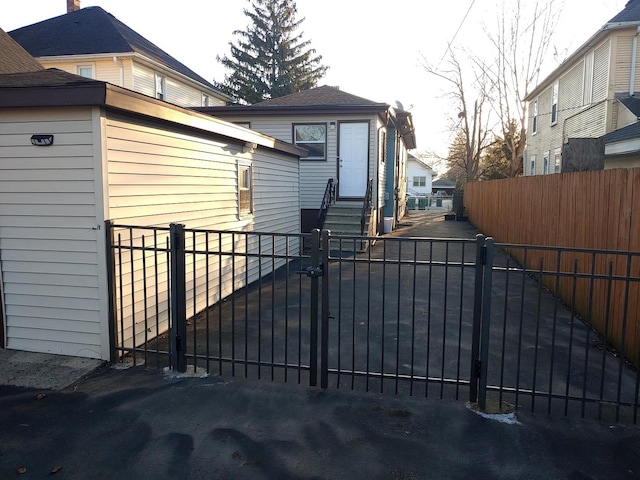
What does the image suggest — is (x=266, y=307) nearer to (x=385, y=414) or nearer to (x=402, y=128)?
(x=385, y=414)

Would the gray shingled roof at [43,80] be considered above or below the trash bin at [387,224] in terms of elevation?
above

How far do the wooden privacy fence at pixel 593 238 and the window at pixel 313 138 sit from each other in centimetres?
594

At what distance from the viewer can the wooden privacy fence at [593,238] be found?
185 inches

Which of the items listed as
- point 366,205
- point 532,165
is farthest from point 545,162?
point 366,205

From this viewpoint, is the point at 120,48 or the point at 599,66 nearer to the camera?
the point at 599,66

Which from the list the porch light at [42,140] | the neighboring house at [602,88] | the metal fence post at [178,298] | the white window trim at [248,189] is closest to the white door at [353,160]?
the neighboring house at [602,88]

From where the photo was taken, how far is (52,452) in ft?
10.9

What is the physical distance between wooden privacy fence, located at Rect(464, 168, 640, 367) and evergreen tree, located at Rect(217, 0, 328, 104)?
27545 millimetres

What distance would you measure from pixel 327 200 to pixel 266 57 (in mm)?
25469

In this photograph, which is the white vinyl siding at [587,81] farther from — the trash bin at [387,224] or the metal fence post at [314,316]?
the metal fence post at [314,316]

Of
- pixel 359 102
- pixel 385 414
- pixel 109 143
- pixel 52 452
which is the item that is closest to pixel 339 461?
pixel 385 414

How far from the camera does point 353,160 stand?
599 inches

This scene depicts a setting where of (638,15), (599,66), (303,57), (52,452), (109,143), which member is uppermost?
(303,57)

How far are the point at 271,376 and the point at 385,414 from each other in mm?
1216
